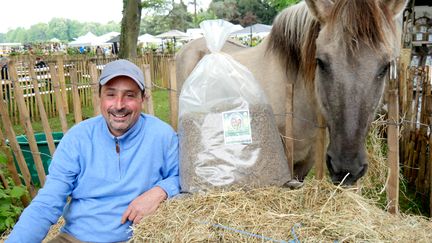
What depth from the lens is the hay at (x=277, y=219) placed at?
5.18 feet

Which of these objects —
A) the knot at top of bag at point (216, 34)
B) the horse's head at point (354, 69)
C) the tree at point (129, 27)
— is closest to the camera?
the horse's head at point (354, 69)

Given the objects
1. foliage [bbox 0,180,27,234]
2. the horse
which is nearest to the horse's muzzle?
the horse

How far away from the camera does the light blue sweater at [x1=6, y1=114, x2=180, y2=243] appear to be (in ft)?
7.15

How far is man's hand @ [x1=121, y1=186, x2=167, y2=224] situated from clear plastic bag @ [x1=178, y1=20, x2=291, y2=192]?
0.14m

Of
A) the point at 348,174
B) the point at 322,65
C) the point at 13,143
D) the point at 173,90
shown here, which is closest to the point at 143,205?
the point at 348,174

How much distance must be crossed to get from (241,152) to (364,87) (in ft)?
2.34

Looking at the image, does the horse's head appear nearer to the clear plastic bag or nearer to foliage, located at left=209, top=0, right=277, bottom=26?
the clear plastic bag

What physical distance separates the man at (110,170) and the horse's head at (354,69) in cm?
95

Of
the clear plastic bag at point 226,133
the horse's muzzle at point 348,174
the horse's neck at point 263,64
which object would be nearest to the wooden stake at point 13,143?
the horse's neck at point 263,64

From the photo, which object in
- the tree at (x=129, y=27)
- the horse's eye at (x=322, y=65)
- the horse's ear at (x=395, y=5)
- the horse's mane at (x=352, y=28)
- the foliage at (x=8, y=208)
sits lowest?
the foliage at (x=8, y=208)

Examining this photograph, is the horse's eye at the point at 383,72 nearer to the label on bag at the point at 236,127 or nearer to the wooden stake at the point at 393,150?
the wooden stake at the point at 393,150

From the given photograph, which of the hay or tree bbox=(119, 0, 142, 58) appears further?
tree bbox=(119, 0, 142, 58)

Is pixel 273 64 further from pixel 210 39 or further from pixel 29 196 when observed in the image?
pixel 29 196

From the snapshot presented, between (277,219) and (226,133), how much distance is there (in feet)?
1.96
